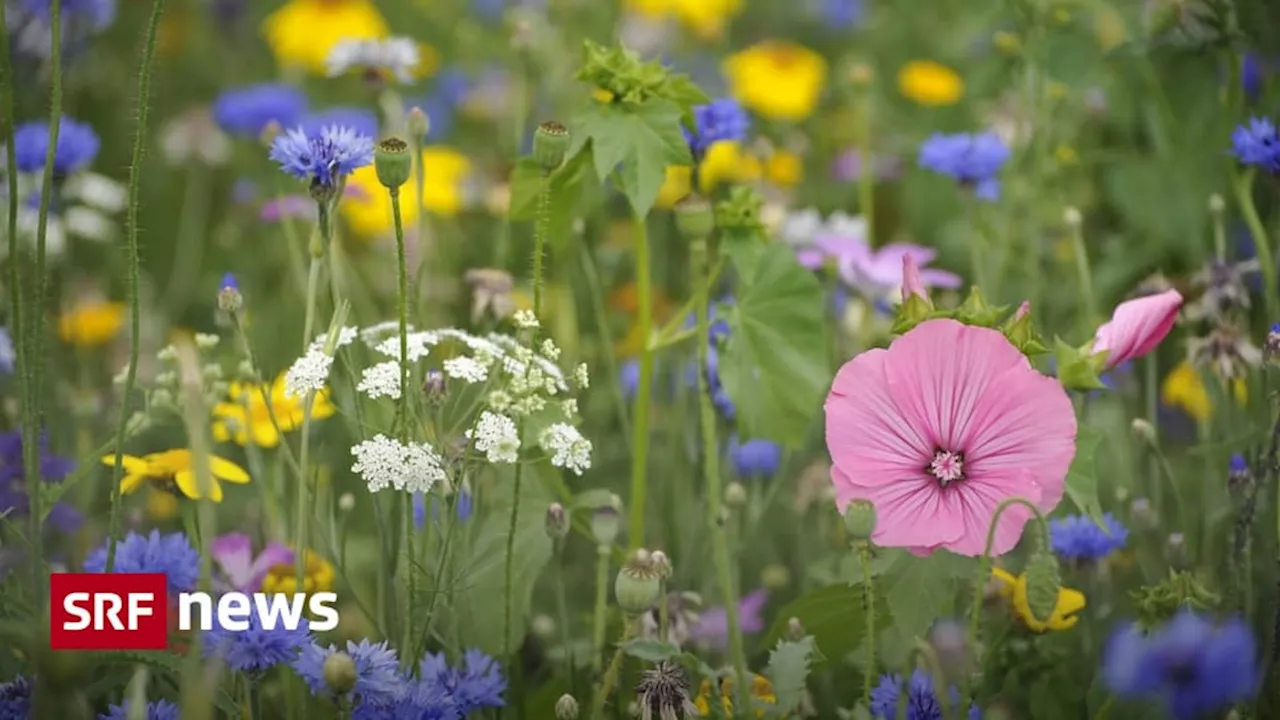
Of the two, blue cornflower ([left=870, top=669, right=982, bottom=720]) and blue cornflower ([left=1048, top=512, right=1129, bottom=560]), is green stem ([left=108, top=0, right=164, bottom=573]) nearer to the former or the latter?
blue cornflower ([left=870, top=669, right=982, bottom=720])

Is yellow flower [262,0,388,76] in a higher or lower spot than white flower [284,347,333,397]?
higher

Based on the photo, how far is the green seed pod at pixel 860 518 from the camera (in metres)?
0.95

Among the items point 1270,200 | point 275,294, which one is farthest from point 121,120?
point 1270,200

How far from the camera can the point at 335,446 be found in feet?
5.72

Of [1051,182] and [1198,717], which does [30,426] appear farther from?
[1051,182]

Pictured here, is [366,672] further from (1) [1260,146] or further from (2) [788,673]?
(1) [1260,146]

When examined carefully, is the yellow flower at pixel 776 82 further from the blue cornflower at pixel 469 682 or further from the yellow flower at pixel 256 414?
the blue cornflower at pixel 469 682

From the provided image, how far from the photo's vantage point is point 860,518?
0.95 metres

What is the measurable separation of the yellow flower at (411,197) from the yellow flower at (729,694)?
0.92 m

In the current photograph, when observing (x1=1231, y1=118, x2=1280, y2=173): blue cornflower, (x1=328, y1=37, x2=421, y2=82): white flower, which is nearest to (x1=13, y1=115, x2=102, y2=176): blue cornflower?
(x1=328, y1=37, x2=421, y2=82): white flower

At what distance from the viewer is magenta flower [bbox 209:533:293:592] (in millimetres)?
1226

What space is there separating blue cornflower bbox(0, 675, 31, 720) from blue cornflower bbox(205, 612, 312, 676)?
0.42 feet

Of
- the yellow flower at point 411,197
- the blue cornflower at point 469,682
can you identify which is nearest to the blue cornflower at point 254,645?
the blue cornflower at point 469,682

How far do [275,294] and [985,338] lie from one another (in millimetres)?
1486
